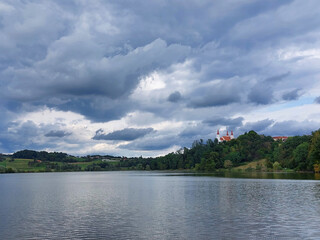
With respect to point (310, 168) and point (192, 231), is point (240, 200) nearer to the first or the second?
point (192, 231)

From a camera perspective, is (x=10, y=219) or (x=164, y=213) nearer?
(x=10, y=219)

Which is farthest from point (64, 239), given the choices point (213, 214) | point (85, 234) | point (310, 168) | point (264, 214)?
point (310, 168)

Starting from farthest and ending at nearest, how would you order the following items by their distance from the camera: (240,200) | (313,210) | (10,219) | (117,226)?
1. (240,200)
2. (313,210)
3. (10,219)
4. (117,226)

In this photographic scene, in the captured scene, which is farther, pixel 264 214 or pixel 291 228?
pixel 264 214

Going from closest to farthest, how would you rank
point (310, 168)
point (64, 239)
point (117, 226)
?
point (64, 239)
point (117, 226)
point (310, 168)

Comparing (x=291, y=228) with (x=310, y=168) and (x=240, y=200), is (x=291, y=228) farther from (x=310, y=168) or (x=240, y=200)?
(x=310, y=168)

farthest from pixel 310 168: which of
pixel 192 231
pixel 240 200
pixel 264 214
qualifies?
pixel 192 231

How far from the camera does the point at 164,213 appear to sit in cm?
4653

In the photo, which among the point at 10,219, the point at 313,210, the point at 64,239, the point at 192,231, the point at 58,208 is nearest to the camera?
the point at 64,239

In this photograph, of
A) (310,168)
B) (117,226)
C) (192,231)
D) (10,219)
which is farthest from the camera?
(310,168)

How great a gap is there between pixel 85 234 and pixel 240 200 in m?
34.2

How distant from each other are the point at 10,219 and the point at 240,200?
37.8 m

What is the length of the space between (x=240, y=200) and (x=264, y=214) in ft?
52.3

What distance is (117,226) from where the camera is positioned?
3753cm
